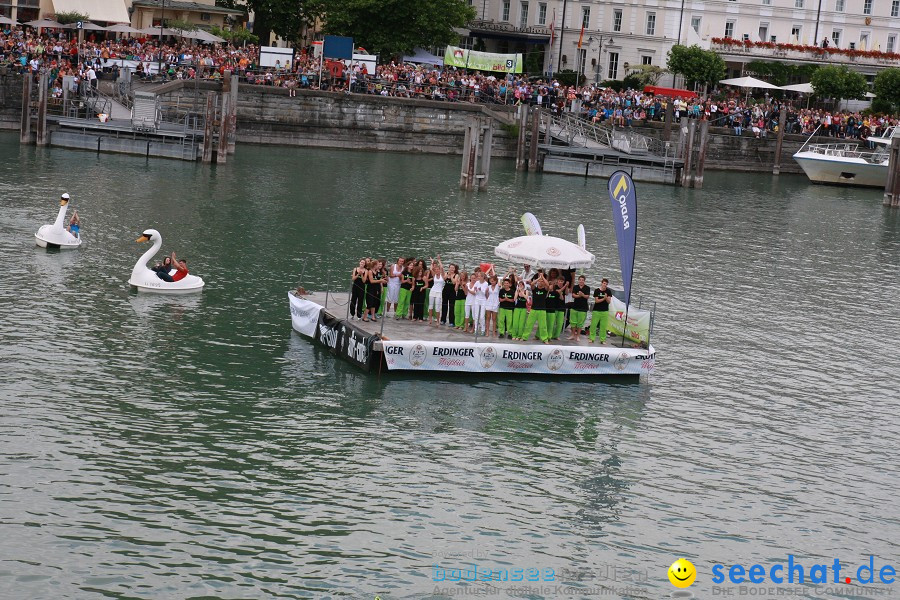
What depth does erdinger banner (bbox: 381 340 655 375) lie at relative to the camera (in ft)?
90.2

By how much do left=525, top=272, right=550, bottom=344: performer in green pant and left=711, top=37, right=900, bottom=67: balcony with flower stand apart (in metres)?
72.0

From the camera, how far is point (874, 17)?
3932 inches

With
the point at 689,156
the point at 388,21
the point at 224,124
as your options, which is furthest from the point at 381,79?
the point at 689,156

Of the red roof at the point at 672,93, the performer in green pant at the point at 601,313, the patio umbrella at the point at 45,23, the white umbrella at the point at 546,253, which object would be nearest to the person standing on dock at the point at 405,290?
the white umbrella at the point at 546,253

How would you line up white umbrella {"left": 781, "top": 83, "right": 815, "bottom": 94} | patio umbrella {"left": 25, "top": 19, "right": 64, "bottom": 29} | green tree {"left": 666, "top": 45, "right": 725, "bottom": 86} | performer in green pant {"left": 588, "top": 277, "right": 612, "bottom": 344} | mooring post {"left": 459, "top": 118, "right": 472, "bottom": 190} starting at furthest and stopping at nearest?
1. green tree {"left": 666, "top": 45, "right": 725, "bottom": 86}
2. white umbrella {"left": 781, "top": 83, "right": 815, "bottom": 94}
3. patio umbrella {"left": 25, "top": 19, "right": 64, "bottom": 29}
4. mooring post {"left": 459, "top": 118, "right": 472, "bottom": 190}
5. performer in green pant {"left": 588, "top": 277, "right": 612, "bottom": 344}

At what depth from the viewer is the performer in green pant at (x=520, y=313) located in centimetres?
2823

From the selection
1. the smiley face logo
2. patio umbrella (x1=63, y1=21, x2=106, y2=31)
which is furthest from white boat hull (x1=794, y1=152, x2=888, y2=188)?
the smiley face logo

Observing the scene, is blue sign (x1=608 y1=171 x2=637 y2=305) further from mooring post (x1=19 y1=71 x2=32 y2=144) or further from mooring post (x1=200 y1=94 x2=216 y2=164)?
mooring post (x1=19 y1=71 x2=32 y2=144)

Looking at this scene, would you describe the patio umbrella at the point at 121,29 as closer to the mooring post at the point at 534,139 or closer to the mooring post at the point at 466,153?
the mooring post at the point at 534,139

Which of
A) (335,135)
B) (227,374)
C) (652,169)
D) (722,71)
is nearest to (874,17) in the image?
(722,71)

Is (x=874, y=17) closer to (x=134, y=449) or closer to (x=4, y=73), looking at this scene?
(x=4, y=73)

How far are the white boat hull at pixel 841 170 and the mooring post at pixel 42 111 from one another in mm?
41951

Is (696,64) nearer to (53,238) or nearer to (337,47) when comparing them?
(337,47)

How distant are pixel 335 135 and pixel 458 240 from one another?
28379mm
